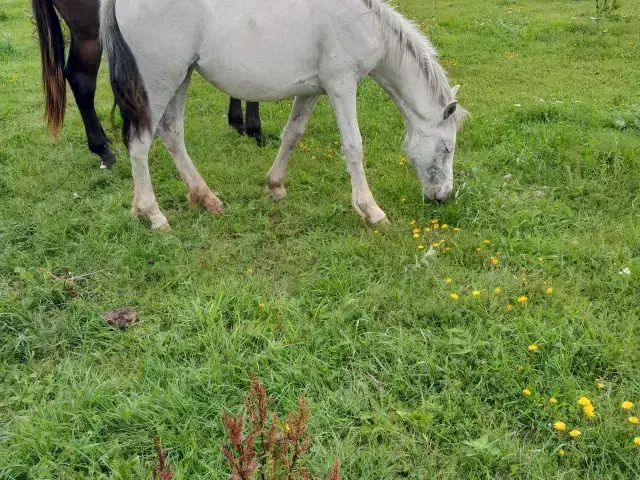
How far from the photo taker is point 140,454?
2201 millimetres

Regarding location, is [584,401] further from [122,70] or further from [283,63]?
[122,70]

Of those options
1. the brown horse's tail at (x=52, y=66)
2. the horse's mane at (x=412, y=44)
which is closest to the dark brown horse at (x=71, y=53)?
the brown horse's tail at (x=52, y=66)

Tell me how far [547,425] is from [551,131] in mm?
3531

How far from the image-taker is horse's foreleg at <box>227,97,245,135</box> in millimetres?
5777

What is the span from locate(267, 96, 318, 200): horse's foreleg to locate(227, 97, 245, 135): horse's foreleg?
145 centimetres

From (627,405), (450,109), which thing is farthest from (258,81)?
(627,405)

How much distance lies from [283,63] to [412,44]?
95 cm

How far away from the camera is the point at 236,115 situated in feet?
19.0

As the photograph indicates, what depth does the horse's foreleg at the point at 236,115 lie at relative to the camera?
19.0 ft

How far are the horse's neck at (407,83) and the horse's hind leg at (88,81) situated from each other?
268cm

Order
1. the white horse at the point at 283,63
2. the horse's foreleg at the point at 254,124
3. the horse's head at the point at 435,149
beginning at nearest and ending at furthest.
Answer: the white horse at the point at 283,63 → the horse's head at the point at 435,149 → the horse's foreleg at the point at 254,124

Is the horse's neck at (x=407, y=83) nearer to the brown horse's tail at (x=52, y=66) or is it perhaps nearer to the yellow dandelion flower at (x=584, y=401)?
the yellow dandelion flower at (x=584, y=401)

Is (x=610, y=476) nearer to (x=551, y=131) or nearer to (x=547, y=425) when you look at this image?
(x=547, y=425)

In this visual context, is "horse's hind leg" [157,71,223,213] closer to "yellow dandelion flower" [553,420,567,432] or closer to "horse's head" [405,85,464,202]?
"horse's head" [405,85,464,202]
